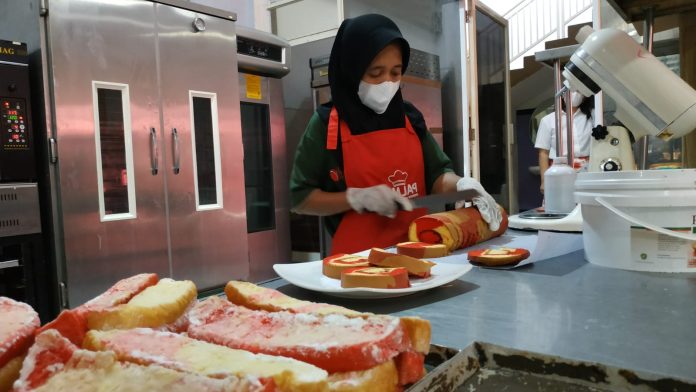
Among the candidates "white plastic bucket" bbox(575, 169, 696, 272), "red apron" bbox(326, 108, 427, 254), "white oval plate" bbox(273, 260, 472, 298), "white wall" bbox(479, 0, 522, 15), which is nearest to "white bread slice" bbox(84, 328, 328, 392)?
"white oval plate" bbox(273, 260, 472, 298)

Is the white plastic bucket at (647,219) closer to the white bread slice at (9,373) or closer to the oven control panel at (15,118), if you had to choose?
the white bread slice at (9,373)

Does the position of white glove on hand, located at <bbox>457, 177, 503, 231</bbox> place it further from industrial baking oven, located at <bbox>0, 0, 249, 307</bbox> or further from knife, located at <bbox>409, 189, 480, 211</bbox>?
industrial baking oven, located at <bbox>0, 0, 249, 307</bbox>

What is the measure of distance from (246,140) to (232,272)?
3.34ft

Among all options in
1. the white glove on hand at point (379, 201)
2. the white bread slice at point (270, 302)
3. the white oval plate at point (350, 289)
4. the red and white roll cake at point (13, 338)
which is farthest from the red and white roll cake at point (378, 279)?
the white glove on hand at point (379, 201)

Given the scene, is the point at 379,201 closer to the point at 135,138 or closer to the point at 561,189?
the point at 561,189

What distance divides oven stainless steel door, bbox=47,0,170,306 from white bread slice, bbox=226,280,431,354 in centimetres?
214

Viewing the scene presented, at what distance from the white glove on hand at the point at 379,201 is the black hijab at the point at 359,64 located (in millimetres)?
373

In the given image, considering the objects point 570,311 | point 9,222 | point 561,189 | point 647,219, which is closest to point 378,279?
point 570,311

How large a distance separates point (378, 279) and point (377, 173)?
4.16 ft

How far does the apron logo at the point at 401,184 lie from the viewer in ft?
7.37

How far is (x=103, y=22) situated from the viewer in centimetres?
274

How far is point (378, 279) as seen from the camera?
99 centimetres

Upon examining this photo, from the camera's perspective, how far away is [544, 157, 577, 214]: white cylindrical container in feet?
7.38

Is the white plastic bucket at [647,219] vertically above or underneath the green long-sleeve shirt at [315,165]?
underneath
